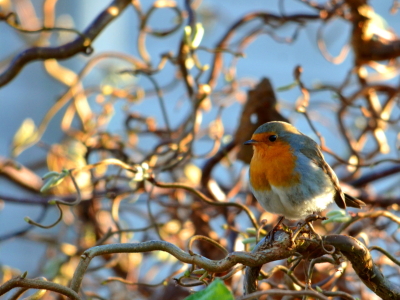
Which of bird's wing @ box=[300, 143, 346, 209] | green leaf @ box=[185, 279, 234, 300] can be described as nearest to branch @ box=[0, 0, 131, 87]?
bird's wing @ box=[300, 143, 346, 209]

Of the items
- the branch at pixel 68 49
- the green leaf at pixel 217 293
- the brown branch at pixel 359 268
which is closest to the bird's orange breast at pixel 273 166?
the brown branch at pixel 359 268

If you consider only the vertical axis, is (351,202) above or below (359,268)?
below

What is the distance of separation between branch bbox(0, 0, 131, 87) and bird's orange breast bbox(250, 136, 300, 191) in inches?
27.2

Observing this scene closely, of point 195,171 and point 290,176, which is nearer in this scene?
point 290,176

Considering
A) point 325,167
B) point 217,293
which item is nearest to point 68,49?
point 325,167

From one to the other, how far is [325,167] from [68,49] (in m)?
0.96

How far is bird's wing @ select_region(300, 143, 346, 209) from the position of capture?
1.71 m

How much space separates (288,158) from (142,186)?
0.53 meters

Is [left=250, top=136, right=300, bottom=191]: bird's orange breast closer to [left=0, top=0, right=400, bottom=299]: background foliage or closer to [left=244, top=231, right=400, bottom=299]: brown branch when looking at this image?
[left=0, top=0, right=400, bottom=299]: background foliage

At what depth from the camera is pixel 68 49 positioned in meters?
1.77

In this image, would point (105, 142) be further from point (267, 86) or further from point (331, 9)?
point (331, 9)

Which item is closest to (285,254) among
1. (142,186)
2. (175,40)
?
(142,186)

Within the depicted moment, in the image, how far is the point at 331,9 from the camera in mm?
2268

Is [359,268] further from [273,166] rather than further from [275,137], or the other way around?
[275,137]
